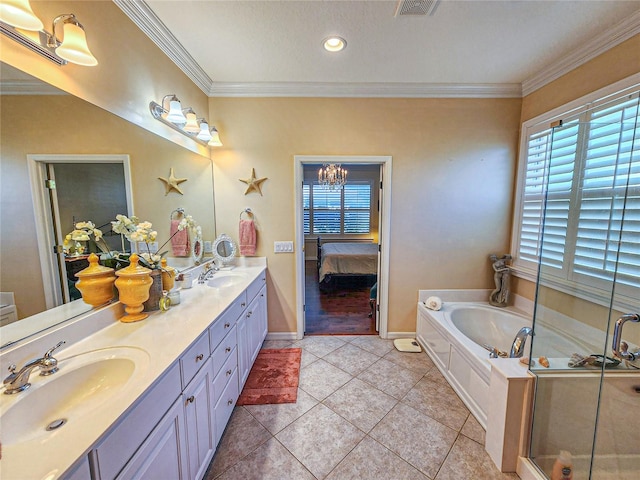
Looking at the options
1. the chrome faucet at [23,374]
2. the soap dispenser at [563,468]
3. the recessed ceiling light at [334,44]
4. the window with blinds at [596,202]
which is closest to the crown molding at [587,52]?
the window with blinds at [596,202]

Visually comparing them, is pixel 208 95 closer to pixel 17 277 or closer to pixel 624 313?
pixel 17 277

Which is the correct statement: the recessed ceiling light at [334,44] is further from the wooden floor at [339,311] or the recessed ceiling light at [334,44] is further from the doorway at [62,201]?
the wooden floor at [339,311]

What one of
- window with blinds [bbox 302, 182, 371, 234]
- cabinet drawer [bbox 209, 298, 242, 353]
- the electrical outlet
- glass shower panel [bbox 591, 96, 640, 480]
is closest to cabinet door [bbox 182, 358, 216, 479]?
cabinet drawer [bbox 209, 298, 242, 353]

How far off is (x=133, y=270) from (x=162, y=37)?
67.9 inches

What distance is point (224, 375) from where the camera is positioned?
1.63 metres

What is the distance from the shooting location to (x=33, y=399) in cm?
85

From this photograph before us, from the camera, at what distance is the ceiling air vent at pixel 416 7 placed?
153cm

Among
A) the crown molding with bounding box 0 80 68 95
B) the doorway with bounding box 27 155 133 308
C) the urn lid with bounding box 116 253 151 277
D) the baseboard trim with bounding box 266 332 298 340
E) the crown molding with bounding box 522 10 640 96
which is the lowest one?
the baseboard trim with bounding box 266 332 298 340

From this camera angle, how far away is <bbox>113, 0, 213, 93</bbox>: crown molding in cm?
156

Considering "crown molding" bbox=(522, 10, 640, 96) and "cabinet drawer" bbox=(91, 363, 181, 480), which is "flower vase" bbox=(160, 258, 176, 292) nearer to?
"cabinet drawer" bbox=(91, 363, 181, 480)

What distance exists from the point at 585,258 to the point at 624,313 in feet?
1.19

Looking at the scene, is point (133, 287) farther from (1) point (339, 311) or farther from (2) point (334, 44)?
(1) point (339, 311)

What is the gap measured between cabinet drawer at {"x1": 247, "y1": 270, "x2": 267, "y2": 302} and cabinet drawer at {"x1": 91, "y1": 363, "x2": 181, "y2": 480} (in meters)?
1.13

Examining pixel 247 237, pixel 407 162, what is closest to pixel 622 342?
pixel 407 162
